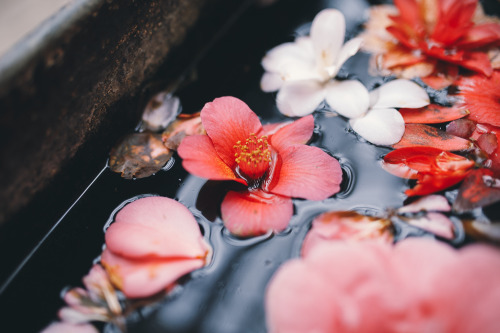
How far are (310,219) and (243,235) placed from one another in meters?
0.10

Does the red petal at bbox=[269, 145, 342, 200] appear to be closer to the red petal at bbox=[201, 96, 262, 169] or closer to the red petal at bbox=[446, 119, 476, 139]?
the red petal at bbox=[201, 96, 262, 169]

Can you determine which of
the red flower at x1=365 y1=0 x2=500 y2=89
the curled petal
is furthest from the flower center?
the red flower at x1=365 y1=0 x2=500 y2=89

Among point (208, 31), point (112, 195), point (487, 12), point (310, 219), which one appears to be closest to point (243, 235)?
point (310, 219)

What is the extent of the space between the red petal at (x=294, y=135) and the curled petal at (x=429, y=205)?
0.61ft

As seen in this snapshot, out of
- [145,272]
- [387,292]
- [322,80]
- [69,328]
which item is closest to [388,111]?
[322,80]

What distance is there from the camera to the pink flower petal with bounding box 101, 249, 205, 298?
0.51 meters

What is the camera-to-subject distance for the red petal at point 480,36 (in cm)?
73

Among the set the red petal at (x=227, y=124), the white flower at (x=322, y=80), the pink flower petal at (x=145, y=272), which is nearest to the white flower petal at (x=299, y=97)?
the white flower at (x=322, y=80)

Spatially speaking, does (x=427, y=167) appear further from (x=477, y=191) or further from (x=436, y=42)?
(x=436, y=42)

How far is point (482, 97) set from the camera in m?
0.69

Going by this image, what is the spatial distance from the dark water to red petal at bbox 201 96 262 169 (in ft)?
0.21

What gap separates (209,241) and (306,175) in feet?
0.57

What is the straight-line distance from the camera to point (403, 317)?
1.31 feet

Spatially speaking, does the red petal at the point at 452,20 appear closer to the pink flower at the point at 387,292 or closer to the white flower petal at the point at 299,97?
the white flower petal at the point at 299,97
